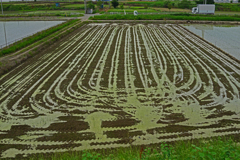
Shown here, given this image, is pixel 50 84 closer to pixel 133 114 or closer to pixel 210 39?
pixel 133 114

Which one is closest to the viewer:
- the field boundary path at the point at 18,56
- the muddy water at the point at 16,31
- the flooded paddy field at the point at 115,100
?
the flooded paddy field at the point at 115,100

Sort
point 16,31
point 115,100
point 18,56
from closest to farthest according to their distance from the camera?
point 115,100 < point 18,56 < point 16,31

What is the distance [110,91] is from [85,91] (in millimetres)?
1010

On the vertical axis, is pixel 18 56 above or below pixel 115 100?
above

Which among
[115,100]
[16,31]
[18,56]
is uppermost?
[16,31]

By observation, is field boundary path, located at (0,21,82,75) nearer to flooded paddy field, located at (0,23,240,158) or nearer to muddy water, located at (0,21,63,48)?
flooded paddy field, located at (0,23,240,158)

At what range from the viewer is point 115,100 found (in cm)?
841

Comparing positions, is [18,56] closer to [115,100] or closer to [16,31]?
[115,100]

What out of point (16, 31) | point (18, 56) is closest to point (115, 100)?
point (18, 56)

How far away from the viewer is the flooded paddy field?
636 centimetres

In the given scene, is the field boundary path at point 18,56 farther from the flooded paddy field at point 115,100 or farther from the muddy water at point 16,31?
the muddy water at point 16,31

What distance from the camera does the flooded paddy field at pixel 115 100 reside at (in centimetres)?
636

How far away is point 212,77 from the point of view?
417 inches

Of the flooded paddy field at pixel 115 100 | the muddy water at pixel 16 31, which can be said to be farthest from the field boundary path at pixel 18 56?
the muddy water at pixel 16 31
